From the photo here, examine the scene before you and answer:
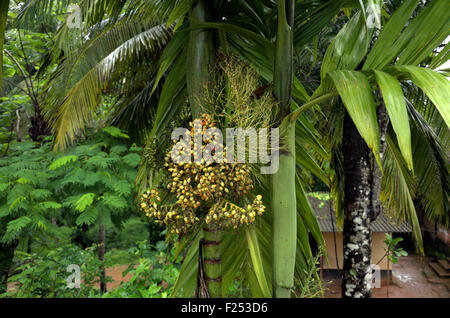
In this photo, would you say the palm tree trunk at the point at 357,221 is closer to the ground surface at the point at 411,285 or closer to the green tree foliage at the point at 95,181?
the green tree foliage at the point at 95,181

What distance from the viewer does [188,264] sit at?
1.57m

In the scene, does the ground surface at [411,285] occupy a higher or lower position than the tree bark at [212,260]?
lower

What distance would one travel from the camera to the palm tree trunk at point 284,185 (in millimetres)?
1237

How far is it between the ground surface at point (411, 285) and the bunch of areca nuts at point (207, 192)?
250 inches

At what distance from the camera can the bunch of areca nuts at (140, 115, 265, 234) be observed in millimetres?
1127

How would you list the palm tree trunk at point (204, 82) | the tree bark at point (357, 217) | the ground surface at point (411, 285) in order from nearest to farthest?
the palm tree trunk at point (204, 82) → the tree bark at point (357, 217) → the ground surface at point (411, 285)

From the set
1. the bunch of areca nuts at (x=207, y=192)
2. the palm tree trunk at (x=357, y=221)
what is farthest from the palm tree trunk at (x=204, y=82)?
the palm tree trunk at (x=357, y=221)

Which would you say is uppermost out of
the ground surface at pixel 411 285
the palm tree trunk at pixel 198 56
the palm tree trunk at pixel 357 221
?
the palm tree trunk at pixel 198 56

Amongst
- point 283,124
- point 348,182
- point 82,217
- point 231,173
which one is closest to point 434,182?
point 348,182

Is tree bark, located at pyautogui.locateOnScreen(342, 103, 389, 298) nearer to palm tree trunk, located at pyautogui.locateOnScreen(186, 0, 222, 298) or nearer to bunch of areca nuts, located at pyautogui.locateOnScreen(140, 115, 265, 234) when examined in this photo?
palm tree trunk, located at pyautogui.locateOnScreen(186, 0, 222, 298)

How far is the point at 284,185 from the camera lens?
127 cm

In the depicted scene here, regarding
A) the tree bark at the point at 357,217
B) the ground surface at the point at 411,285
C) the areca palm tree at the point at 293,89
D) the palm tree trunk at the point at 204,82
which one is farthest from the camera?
the ground surface at the point at 411,285
